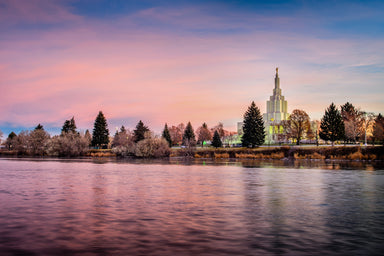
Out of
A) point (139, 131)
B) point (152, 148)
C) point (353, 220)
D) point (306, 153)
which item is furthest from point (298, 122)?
point (353, 220)

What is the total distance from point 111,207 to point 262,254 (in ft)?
24.9

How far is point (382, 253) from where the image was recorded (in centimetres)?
750

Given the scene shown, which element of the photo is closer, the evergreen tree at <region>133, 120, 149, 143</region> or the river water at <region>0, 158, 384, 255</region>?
the river water at <region>0, 158, 384, 255</region>

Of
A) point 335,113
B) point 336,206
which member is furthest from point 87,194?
point 335,113

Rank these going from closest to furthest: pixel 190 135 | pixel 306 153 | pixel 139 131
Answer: pixel 306 153 < pixel 139 131 < pixel 190 135

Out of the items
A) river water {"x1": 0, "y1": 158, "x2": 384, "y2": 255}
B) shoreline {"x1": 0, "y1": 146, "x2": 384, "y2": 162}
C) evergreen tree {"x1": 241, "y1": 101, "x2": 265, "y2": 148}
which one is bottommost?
river water {"x1": 0, "y1": 158, "x2": 384, "y2": 255}

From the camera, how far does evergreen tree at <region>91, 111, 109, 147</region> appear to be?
11644cm

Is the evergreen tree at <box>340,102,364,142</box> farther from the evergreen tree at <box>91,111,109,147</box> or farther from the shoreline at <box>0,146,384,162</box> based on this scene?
the evergreen tree at <box>91,111,109,147</box>

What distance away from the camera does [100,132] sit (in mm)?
116812

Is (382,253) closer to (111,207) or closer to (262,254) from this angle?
(262,254)

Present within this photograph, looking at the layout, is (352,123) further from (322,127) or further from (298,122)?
(298,122)

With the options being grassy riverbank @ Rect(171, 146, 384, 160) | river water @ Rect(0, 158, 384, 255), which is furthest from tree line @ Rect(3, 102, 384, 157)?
river water @ Rect(0, 158, 384, 255)

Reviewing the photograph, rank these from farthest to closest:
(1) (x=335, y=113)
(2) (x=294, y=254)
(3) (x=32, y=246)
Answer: (1) (x=335, y=113), (3) (x=32, y=246), (2) (x=294, y=254)

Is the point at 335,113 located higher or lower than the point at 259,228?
higher
